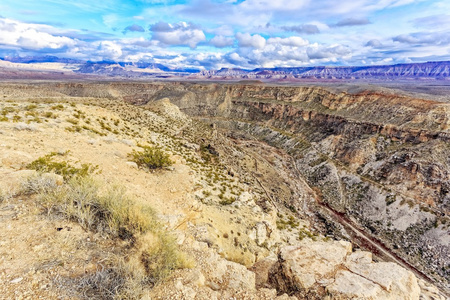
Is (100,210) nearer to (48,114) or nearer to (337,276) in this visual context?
(337,276)

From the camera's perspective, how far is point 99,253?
705 centimetres

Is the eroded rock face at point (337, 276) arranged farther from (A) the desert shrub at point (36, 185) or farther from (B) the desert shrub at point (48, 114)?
(B) the desert shrub at point (48, 114)

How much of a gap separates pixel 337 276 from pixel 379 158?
43.9 meters

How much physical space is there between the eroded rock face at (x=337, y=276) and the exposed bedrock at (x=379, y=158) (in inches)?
939

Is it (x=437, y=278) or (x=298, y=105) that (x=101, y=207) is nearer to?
(x=437, y=278)

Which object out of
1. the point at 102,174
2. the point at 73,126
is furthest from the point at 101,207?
the point at 73,126

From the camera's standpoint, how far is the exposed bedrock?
31.0m

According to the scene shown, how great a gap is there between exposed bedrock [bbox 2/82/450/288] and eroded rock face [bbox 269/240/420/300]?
23858mm

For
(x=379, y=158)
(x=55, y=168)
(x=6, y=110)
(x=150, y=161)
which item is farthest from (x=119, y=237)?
(x=379, y=158)

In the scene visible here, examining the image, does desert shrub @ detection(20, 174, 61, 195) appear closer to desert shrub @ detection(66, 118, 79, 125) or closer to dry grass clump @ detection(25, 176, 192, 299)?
dry grass clump @ detection(25, 176, 192, 299)

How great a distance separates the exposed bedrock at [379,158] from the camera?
31047 millimetres

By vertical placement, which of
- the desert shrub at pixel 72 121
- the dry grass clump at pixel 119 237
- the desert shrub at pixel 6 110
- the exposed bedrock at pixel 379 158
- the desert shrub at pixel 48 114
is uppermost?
the desert shrub at pixel 6 110

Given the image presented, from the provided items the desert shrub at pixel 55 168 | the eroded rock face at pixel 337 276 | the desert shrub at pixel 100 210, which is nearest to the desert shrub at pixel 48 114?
the desert shrub at pixel 55 168

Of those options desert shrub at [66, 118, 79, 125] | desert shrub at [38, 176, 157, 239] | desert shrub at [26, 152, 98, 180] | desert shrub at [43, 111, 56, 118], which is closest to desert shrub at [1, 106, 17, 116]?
desert shrub at [43, 111, 56, 118]
